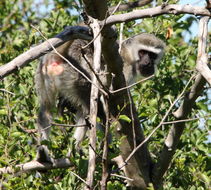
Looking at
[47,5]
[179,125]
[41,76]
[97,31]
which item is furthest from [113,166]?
[47,5]

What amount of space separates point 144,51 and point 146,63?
193 mm

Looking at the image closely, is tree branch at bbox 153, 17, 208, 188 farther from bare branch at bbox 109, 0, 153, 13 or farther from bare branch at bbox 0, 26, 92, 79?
bare branch at bbox 109, 0, 153, 13

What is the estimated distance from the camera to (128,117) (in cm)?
466

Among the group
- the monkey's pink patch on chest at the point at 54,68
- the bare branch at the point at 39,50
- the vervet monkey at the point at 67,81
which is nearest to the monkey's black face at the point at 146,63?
the vervet monkey at the point at 67,81

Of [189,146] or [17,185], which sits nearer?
[17,185]

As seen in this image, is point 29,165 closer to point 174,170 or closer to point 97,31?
point 174,170

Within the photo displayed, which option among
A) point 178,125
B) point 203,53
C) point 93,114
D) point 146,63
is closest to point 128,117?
point 178,125

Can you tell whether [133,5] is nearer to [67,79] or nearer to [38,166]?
[67,79]

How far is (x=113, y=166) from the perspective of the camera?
5336mm

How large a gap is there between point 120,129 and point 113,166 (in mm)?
612

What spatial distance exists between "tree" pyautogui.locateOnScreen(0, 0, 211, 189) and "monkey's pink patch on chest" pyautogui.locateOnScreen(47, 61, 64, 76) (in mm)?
236

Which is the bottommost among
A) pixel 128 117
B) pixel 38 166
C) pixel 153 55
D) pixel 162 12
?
pixel 38 166

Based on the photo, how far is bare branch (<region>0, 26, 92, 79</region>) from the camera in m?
3.84

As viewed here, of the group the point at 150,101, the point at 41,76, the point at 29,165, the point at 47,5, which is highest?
the point at 47,5
